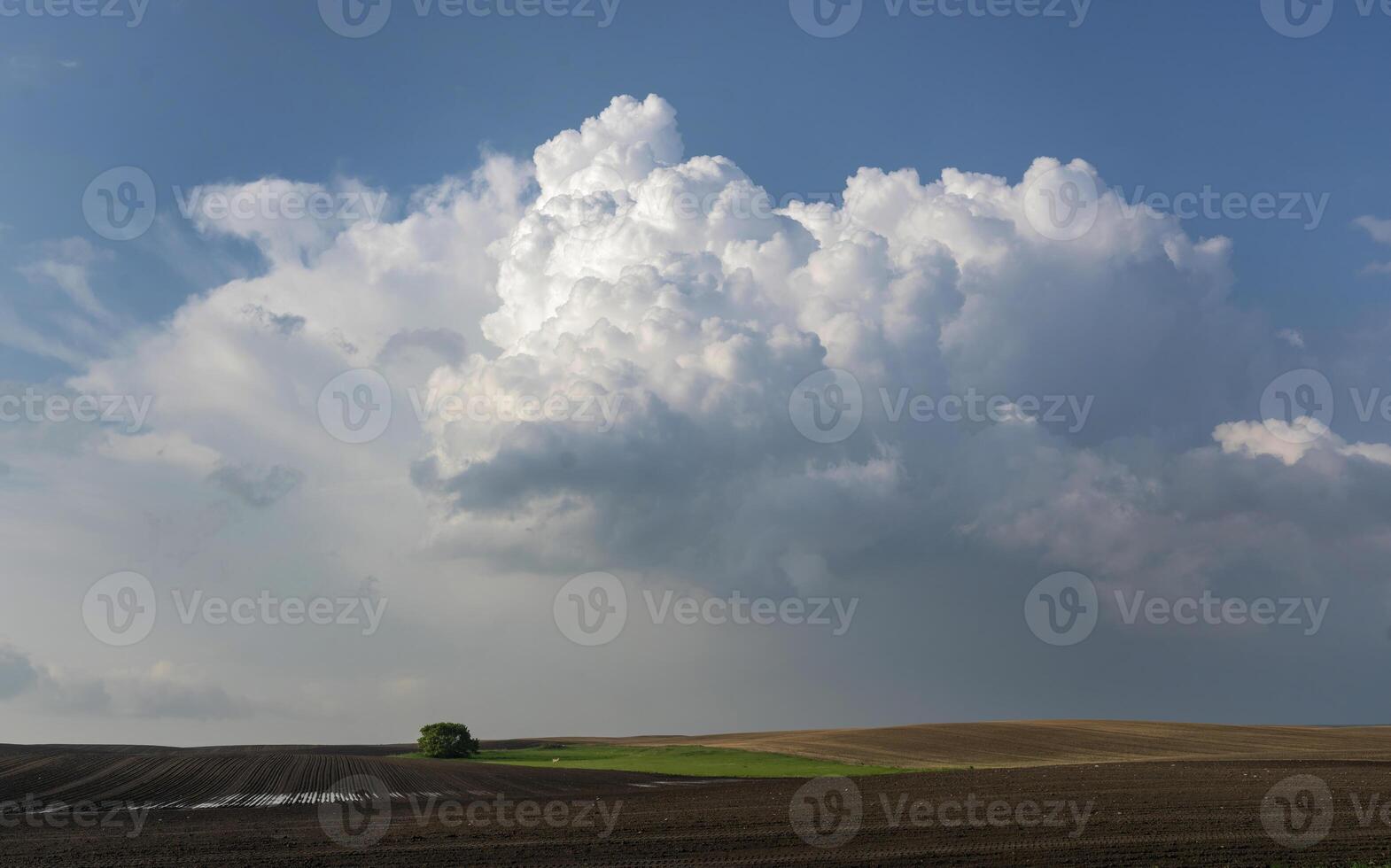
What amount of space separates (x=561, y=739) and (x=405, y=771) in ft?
217

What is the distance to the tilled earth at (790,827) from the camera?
2702 centimetres

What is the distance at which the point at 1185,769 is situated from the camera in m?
52.0

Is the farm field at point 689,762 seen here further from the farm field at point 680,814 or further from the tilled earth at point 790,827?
the tilled earth at point 790,827

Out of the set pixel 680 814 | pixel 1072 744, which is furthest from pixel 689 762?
pixel 680 814

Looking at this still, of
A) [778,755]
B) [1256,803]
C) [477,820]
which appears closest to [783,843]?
[477,820]

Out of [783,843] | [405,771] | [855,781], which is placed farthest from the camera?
[405,771]

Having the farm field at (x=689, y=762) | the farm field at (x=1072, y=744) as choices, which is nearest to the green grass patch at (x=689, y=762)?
the farm field at (x=689, y=762)

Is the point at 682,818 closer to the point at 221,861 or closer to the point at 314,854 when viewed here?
the point at 314,854

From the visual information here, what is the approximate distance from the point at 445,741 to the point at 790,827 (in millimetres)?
58135

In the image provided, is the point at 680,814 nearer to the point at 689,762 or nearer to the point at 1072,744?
the point at 689,762

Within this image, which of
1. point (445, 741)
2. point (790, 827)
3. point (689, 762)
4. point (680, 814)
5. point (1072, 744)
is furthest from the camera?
point (445, 741)

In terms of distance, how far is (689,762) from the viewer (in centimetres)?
7019

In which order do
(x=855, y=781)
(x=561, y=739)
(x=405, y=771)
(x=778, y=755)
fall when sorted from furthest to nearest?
(x=561, y=739) < (x=778, y=755) < (x=405, y=771) < (x=855, y=781)

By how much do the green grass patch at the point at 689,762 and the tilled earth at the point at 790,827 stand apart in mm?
11309
